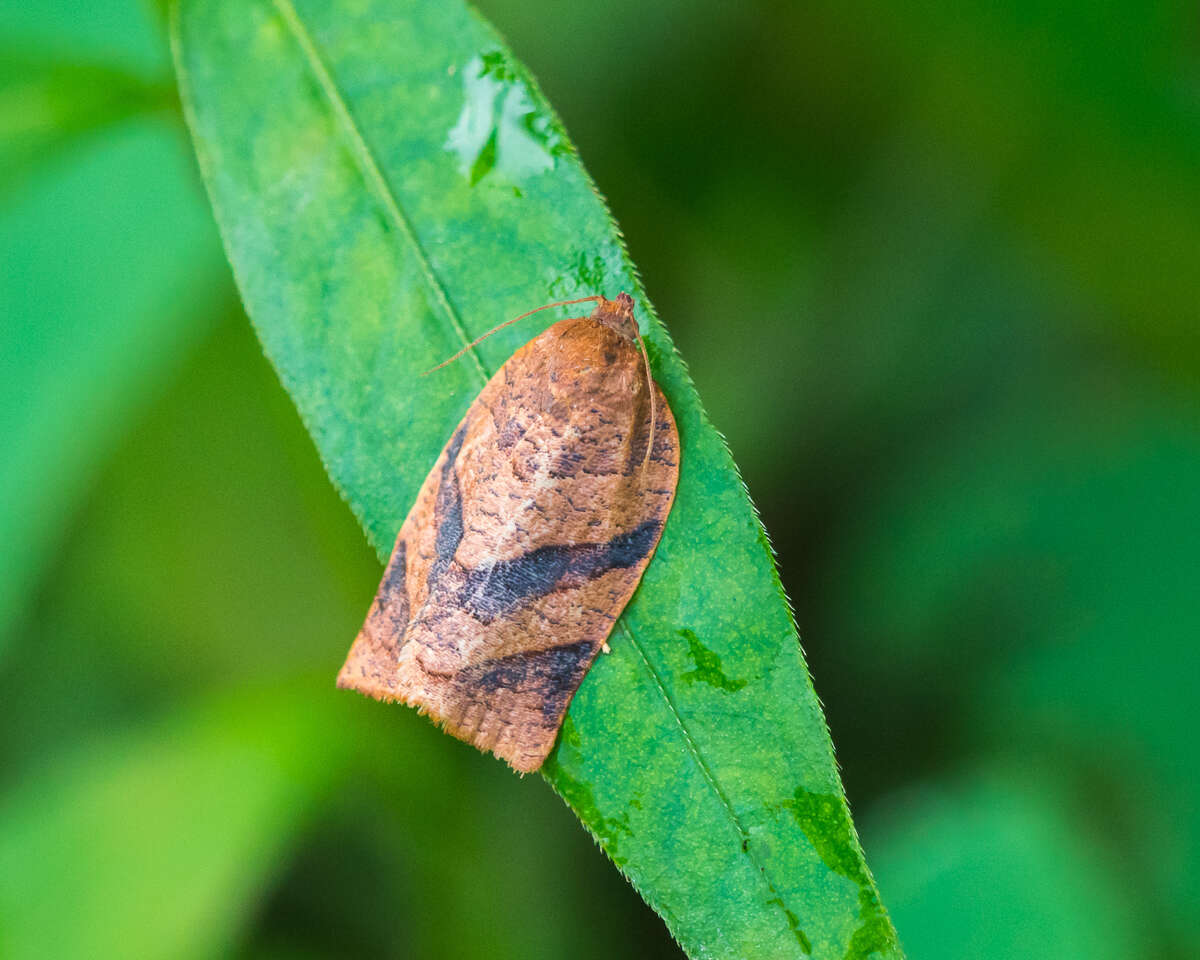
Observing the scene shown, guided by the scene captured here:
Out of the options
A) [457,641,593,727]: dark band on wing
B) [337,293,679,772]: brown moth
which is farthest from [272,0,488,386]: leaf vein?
[457,641,593,727]: dark band on wing

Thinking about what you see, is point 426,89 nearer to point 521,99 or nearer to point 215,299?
point 521,99

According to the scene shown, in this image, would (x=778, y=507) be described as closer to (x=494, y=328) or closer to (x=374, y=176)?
(x=494, y=328)

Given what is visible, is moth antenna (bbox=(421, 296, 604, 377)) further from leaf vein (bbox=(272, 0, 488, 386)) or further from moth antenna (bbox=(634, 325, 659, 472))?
moth antenna (bbox=(634, 325, 659, 472))

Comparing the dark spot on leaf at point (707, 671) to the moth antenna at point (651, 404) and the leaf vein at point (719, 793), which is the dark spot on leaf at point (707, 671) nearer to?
the leaf vein at point (719, 793)

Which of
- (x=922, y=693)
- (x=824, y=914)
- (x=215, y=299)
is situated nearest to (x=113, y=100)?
(x=215, y=299)

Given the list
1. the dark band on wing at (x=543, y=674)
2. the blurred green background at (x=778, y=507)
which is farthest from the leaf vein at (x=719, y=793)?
the blurred green background at (x=778, y=507)
